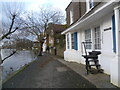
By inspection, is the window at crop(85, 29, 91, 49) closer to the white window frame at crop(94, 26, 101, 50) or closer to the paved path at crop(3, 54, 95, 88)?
the white window frame at crop(94, 26, 101, 50)

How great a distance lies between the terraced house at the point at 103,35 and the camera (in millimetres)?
5523

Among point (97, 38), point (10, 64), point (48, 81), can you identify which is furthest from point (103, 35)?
point (10, 64)

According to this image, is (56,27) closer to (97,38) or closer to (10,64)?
(10,64)

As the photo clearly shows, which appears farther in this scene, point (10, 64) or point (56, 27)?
point (56, 27)

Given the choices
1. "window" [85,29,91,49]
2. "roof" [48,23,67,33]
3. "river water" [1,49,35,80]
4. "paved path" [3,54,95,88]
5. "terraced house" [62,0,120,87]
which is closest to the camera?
"terraced house" [62,0,120,87]

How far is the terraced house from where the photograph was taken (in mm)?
5523

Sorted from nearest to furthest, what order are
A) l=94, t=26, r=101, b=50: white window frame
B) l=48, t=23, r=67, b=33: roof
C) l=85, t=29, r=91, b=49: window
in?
1. l=94, t=26, r=101, b=50: white window frame
2. l=85, t=29, r=91, b=49: window
3. l=48, t=23, r=67, b=33: roof

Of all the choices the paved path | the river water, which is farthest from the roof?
the paved path

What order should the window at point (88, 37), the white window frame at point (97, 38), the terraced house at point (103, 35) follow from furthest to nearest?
the window at point (88, 37), the white window frame at point (97, 38), the terraced house at point (103, 35)

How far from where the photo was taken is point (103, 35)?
8.27 m

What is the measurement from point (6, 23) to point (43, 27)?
15275mm

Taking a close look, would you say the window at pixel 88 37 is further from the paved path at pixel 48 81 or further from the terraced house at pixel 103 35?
the paved path at pixel 48 81

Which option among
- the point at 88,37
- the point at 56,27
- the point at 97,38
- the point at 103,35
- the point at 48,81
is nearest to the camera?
the point at 48,81

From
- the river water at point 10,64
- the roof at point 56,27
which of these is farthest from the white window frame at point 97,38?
the roof at point 56,27
